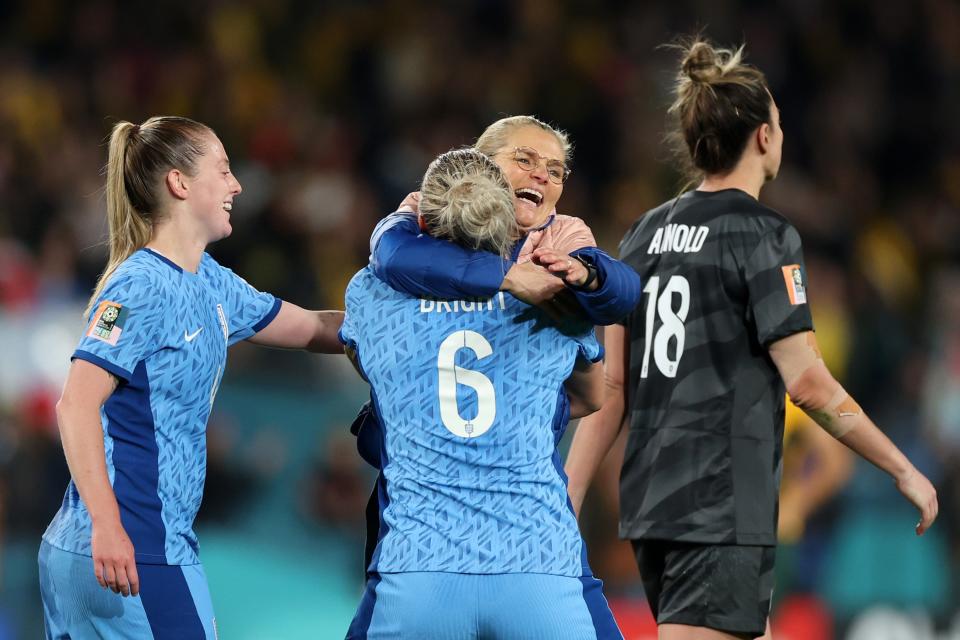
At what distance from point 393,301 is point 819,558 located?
14.8ft

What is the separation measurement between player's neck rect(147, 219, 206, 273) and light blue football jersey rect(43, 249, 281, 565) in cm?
4

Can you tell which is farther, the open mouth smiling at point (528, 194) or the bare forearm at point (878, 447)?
the bare forearm at point (878, 447)

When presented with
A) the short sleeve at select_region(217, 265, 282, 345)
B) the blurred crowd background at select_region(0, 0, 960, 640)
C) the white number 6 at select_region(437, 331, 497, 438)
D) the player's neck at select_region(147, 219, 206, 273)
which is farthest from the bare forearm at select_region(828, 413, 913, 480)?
the blurred crowd background at select_region(0, 0, 960, 640)

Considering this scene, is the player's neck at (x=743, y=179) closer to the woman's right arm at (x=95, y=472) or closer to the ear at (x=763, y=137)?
the ear at (x=763, y=137)

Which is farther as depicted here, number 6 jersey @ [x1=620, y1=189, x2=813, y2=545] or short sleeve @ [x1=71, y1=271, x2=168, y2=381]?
number 6 jersey @ [x1=620, y1=189, x2=813, y2=545]

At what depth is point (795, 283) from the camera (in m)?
3.85

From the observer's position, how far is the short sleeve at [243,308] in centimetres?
373

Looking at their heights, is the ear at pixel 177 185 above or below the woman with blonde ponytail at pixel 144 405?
above

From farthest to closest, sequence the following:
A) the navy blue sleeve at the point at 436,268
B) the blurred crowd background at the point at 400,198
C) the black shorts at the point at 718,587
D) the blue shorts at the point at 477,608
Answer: the blurred crowd background at the point at 400,198
the black shorts at the point at 718,587
the navy blue sleeve at the point at 436,268
the blue shorts at the point at 477,608

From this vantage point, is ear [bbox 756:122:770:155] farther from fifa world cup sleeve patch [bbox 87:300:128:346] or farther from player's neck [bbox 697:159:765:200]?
fifa world cup sleeve patch [bbox 87:300:128:346]

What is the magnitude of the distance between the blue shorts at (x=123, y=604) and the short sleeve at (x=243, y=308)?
73 centimetres

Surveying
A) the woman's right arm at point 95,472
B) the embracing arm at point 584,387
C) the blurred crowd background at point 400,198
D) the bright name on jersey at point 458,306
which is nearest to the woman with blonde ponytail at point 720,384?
the embracing arm at point 584,387

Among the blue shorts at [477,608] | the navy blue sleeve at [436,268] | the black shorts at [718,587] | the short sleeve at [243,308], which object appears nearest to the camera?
the blue shorts at [477,608]

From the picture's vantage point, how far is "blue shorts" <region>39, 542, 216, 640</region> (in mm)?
3283
